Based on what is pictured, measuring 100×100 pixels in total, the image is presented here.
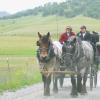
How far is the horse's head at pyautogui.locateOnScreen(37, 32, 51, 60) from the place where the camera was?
18.0 m

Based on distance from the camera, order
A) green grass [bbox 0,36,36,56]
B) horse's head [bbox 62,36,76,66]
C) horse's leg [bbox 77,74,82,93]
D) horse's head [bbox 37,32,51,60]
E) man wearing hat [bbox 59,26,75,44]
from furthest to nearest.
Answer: green grass [bbox 0,36,36,56]
man wearing hat [bbox 59,26,75,44]
horse's leg [bbox 77,74,82,93]
horse's head [bbox 62,36,76,66]
horse's head [bbox 37,32,51,60]

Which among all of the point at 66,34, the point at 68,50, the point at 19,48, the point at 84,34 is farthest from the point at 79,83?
the point at 19,48

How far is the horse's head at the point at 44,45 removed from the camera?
18.0 m

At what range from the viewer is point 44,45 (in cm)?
1817

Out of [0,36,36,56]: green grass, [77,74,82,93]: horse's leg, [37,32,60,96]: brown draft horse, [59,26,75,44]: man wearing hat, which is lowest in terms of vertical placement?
[0,36,36,56]: green grass

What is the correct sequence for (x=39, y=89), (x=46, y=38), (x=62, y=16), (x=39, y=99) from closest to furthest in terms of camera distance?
(x=39, y=99) → (x=46, y=38) → (x=39, y=89) → (x=62, y=16)

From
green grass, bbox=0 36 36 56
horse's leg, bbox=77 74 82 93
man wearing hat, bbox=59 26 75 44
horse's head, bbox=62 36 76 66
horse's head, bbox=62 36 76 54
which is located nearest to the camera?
horse's head, bbox=62 36 76 66

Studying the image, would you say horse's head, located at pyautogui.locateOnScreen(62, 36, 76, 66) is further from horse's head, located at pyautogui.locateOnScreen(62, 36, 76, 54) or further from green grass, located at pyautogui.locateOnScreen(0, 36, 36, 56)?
green grass, located at pyautogui.locateOnScreen(0, 36, 36, 56)

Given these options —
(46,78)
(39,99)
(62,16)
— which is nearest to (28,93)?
(46,78)

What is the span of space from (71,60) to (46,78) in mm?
1131

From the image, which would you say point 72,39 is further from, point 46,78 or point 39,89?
point 39,89

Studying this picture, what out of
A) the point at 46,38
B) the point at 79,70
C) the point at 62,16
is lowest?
the point at 62,16

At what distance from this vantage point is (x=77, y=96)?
60.0 ft

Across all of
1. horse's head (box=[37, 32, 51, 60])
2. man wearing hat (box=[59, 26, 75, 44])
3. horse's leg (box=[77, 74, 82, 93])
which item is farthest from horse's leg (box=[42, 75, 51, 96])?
man wearing hat (box=[59, 26, 75, 44])
